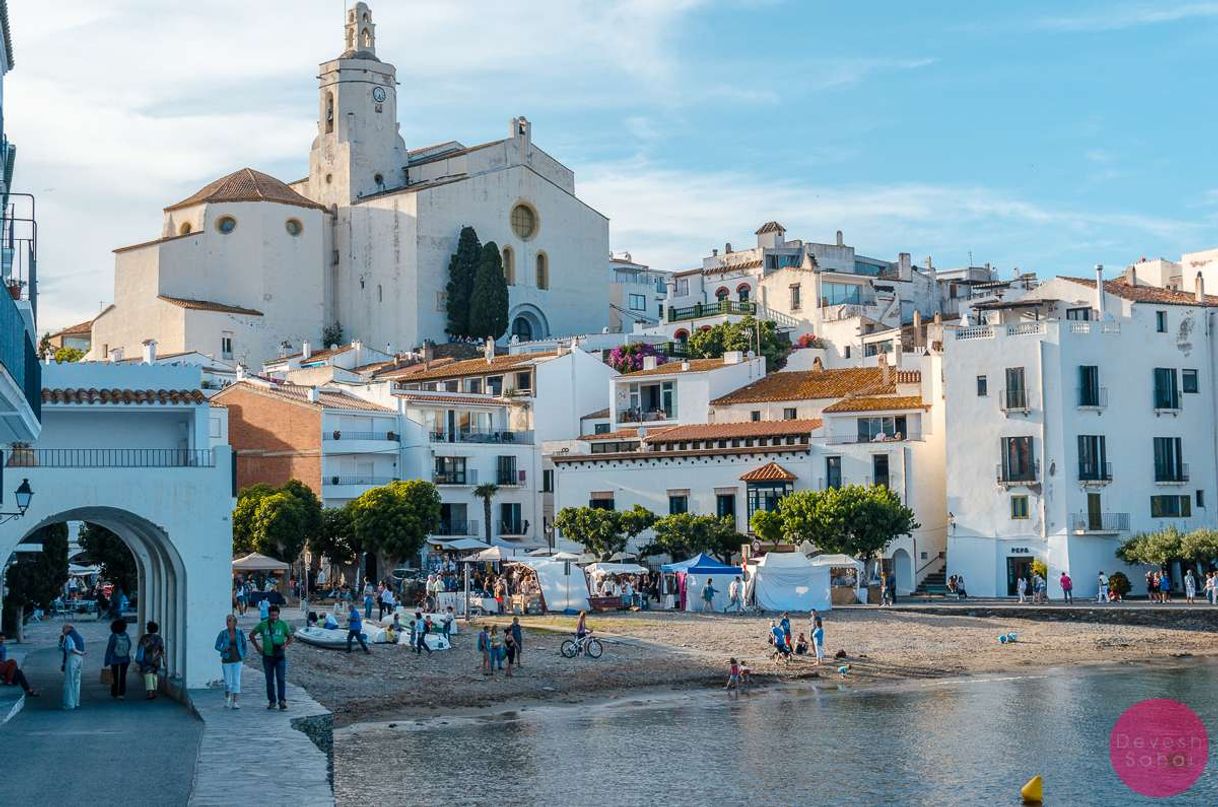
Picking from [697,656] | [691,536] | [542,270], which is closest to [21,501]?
[697,656]

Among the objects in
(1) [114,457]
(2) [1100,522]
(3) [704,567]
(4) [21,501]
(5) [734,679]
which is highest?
(1) [114,457]

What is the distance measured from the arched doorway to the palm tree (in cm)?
1790

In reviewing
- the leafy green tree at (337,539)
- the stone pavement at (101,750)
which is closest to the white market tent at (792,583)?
the leafy green tree at (337,539)

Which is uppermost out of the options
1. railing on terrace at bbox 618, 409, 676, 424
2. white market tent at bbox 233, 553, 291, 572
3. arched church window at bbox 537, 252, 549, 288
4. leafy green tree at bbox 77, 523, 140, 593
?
arched church window at bbox 537, 252, 549, 288

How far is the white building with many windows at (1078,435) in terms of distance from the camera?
59656mm

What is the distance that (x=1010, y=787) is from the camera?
2841 cm

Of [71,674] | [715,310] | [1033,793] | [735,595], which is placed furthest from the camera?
[715,310]

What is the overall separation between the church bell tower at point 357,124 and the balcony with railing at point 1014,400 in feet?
191

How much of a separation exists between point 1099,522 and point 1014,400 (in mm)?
5139

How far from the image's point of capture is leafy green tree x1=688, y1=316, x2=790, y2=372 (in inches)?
3578

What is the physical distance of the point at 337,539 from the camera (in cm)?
6284

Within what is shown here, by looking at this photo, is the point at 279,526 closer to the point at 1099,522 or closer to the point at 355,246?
the point at 1099,522

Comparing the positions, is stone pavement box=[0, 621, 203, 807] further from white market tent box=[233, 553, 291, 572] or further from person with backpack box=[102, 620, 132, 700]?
white market tent box=[233, 553, 291, 572]

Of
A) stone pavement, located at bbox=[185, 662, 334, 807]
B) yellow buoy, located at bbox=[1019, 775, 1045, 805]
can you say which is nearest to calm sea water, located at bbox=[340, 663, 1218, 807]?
yellow buoy, located at bbox=[1019, 775, 1045, 805]
